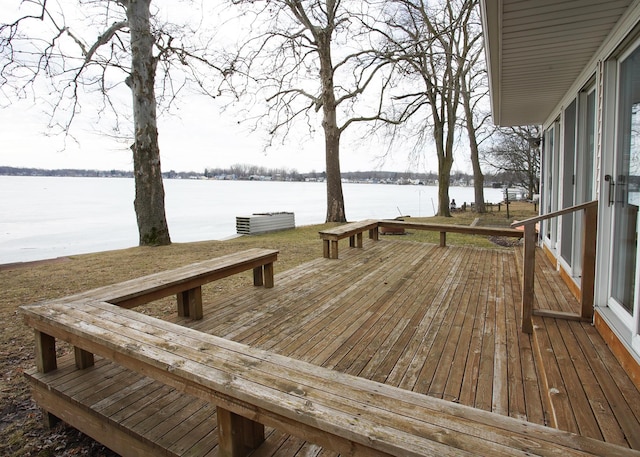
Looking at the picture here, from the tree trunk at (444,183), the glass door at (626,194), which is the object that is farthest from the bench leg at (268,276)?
the tree trunk at (444,183)

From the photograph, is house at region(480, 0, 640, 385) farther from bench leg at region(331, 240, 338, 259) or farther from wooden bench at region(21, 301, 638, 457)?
bench leg at region(331, 240, 338, 259)

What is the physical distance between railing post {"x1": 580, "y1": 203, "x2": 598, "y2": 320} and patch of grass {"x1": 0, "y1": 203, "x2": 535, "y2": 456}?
3166 mm

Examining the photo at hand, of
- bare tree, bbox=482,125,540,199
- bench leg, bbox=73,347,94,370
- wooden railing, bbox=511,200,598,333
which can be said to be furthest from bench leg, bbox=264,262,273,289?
bare tree, bbox=482,125,540,199

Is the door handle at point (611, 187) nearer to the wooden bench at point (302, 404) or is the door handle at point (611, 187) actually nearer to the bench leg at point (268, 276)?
the wooden bench at point (302, 404)

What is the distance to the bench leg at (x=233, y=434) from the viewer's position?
5.47ft

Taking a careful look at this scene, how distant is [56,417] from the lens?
230 cm

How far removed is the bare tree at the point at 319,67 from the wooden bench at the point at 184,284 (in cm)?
809

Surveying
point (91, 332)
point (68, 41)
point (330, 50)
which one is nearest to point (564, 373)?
point (91, 332)

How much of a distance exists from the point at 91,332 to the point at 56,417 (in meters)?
0.74

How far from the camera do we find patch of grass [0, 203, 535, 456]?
A: 2.16 meters

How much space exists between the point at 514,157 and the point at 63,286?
27123 mm

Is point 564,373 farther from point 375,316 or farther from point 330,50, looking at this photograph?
point 330,50

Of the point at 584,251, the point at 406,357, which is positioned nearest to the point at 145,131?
the point at 406,357

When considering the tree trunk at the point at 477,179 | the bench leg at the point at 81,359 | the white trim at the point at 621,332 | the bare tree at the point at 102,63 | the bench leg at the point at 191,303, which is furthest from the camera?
the tree trunk at the point at 477,179
